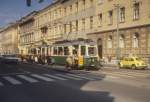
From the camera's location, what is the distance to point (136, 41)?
48.9m

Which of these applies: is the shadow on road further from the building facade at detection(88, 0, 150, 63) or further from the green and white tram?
the building facade at detection(88, 0, 150, 63)

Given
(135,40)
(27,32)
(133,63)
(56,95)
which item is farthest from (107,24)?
(27,32)

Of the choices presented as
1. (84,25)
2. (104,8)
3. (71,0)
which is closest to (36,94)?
(104,8)

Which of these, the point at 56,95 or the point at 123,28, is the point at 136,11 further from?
the point at 56,95

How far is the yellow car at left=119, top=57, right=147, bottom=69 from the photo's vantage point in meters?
40.9

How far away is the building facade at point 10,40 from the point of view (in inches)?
5160

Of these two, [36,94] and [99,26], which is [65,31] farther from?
[36,94]

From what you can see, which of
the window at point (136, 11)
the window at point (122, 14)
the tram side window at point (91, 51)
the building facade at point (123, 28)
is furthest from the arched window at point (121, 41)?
the tram side window at point (91, 51)

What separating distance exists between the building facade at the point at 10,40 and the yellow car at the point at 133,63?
266 ft

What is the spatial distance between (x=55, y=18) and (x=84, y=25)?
17.9 meters

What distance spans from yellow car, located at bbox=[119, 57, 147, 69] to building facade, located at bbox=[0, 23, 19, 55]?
8113cm

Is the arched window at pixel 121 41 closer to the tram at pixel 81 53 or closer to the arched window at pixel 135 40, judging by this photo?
the arched window at pixel 135 40

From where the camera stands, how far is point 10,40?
464ft

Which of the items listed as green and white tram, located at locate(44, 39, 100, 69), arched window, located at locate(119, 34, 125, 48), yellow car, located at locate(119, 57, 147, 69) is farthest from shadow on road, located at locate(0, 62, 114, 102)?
arched window, located at locate(119, 34, 125, 48)
